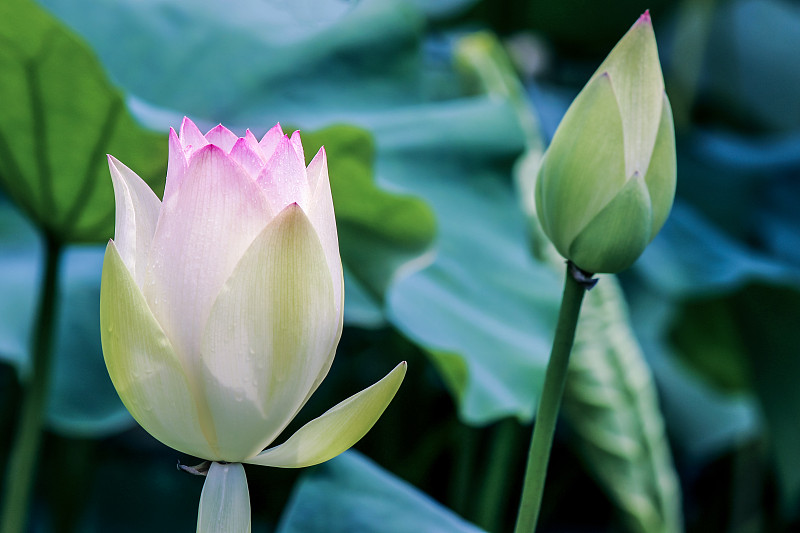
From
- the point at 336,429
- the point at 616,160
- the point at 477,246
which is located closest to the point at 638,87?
the point at 616,160

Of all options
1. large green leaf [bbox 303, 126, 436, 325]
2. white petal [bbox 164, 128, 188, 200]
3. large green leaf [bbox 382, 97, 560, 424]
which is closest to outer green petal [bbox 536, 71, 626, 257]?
white petal [bbox 164, 128, 188, 200]

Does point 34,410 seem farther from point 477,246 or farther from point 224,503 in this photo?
point 477,246

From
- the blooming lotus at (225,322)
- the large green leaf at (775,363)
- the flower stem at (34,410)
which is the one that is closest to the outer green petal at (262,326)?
the blooming lotus at (225,322)

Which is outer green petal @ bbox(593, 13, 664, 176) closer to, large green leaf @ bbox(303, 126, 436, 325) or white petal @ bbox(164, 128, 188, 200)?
white petal @ bbox(164, 128, 188, 200)

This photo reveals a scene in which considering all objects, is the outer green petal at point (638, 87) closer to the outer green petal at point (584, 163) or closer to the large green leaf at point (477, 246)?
Answer: the outer green petal at point (584, 163)

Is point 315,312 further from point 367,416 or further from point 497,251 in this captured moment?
point 497,251

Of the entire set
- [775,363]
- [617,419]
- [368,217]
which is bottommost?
[775,363]

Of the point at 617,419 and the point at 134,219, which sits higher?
the point at 134,219

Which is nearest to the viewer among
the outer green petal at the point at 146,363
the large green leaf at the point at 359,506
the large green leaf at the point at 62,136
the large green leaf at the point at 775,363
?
the outer green petal at the point at 146,363
